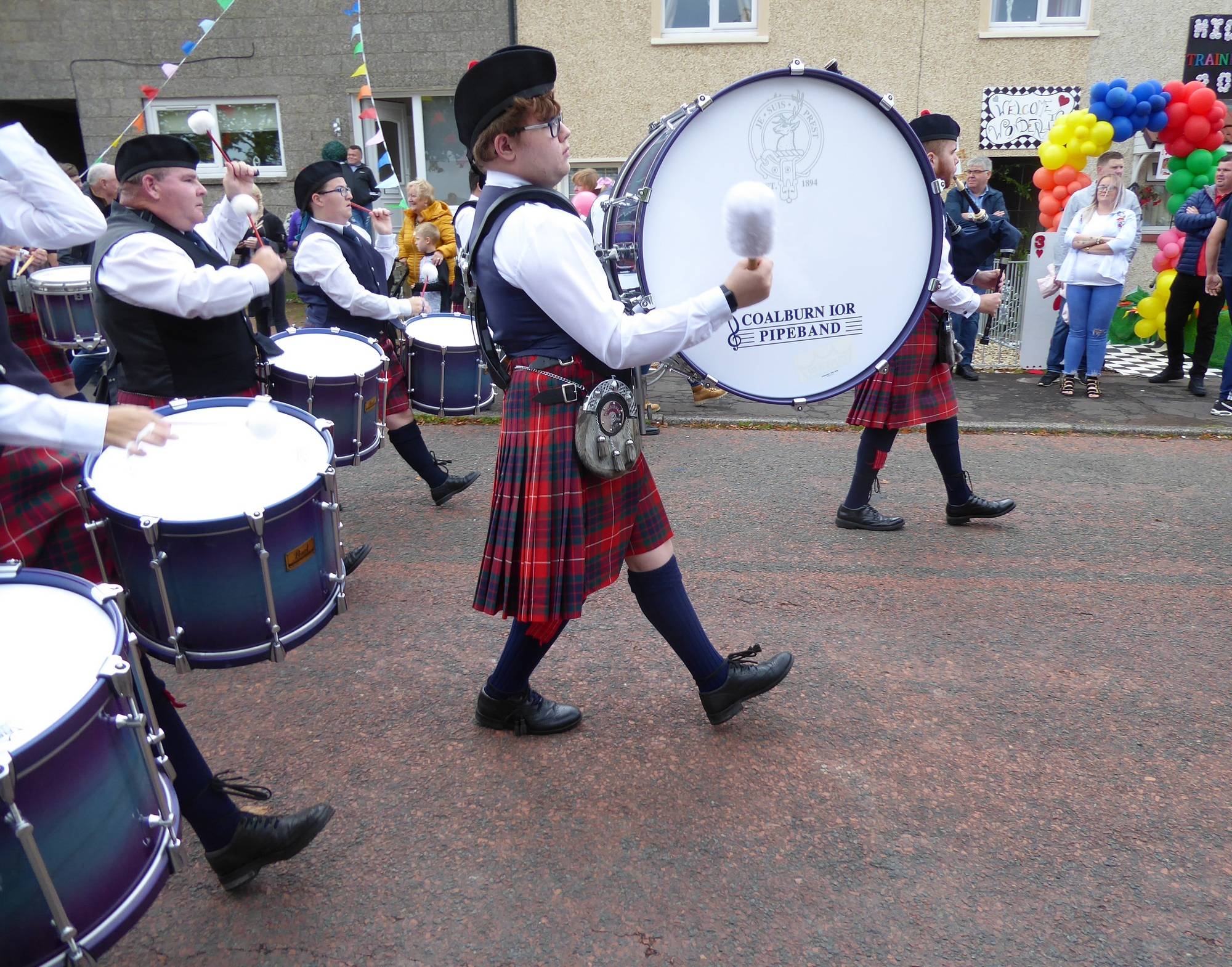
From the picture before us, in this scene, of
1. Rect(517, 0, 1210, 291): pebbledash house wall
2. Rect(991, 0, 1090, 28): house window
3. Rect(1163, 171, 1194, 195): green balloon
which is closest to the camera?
Rect(1163, 171, 1194, 195): green balloon

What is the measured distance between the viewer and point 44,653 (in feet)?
5.09

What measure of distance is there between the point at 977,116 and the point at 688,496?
29.6 feet

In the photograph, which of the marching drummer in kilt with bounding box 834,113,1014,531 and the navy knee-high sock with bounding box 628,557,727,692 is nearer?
the navy knee-high sock with bounding box 628,557,727,692

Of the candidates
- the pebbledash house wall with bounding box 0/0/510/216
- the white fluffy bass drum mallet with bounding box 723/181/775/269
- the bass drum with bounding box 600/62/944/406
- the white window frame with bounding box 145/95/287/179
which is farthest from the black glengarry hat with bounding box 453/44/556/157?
the white window frame with bounding box 145/95/287/179

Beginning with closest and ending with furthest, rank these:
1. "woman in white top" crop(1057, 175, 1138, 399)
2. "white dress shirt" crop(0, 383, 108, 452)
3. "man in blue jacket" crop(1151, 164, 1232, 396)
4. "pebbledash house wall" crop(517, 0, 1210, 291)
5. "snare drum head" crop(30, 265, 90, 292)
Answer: "white dress shirt" crop(0, 383, 108, 452)
"snare drum head" crop(30, 265, 90, 292)
"woman in white top" crop(1057, 175, 1138, 399)
"man in blue jacket" crop(1151, 164, 1232, 396)
"pebbledash house wall" crop(517, 0, 1210, 291)

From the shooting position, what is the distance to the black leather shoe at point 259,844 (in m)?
2.17

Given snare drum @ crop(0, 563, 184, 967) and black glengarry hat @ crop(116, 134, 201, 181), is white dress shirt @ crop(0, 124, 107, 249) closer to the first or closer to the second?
black glengarry hat @ crop(116, 134, 201, 181)

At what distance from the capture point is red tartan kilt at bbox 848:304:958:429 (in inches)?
168

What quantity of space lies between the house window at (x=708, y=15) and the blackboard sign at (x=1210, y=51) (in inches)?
209

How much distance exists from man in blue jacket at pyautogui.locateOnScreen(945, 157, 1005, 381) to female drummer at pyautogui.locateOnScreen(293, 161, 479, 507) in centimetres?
366

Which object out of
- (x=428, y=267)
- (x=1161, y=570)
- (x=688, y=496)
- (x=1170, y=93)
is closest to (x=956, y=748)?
(x=1161, y=570)

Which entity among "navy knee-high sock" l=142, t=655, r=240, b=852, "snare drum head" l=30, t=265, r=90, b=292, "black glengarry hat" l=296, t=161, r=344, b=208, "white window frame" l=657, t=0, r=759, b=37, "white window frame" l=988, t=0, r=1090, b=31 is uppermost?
"white window frame" l=657, t=0, r=759, b=37

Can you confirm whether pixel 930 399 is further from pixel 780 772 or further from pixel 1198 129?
pixel 1198 129

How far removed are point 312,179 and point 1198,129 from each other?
8135 mm
